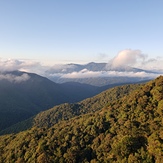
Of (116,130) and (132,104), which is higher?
(132,104)

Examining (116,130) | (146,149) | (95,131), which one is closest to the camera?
(146,149)

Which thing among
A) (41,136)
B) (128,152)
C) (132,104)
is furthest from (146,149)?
(41,136)

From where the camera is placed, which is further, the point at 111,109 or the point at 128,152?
the point at 111,109

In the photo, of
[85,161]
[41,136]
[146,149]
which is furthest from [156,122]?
[41,136]

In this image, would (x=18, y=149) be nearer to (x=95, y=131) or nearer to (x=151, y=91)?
(x=95, y=131)

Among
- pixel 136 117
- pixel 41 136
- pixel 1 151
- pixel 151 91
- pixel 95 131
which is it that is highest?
pixel 151 91

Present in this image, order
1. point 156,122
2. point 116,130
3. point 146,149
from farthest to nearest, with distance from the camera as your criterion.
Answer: point 116,130
point 156,122
point 146,149
